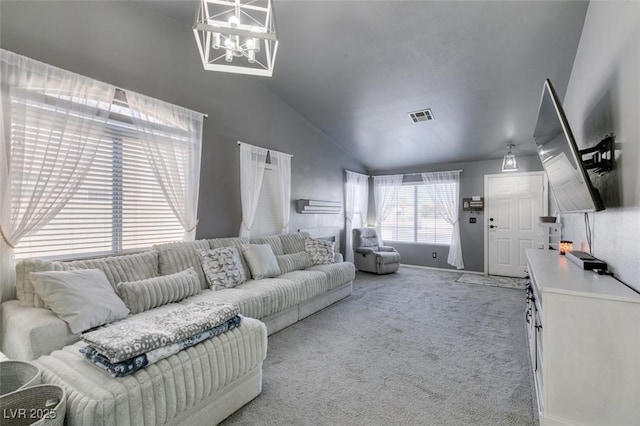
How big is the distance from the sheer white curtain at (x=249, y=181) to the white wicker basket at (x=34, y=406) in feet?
8.92

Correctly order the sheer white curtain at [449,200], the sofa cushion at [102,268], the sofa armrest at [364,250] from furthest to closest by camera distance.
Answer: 1. the sheer white curtain at [449,200]
2. the sofa armrest at [364,250]
3. the sofa cushion at [102,268]

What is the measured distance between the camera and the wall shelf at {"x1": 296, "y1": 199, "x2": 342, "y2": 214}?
16.3 feet

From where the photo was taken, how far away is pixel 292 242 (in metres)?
4.37

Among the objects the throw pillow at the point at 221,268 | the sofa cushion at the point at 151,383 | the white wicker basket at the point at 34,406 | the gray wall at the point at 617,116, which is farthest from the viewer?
the throw pillow at the point at 221,268

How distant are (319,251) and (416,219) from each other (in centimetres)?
320

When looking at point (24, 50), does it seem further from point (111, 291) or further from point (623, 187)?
point (623, 187)

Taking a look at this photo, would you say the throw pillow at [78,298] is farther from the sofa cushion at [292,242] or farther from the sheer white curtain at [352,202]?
the sheer white curtain at [352,202]

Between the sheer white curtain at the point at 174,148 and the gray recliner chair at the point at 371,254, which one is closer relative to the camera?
the sheer white curtain at the point at 174,148

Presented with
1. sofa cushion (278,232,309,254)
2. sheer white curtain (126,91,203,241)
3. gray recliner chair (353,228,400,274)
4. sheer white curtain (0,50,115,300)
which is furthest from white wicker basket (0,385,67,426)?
gray recliner chair (353,228,400,274)

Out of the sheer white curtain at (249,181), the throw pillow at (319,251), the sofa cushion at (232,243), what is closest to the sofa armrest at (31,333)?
the sofa cushion at (232,243)

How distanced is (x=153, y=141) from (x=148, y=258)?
1129mm

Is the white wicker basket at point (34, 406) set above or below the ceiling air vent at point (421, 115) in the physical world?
below

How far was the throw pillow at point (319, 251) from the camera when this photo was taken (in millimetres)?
4281

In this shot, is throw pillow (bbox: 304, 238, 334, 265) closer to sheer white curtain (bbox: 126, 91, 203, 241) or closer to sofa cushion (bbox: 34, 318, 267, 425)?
sheer white curtain (bbox: 126, 91, 203, 241)
